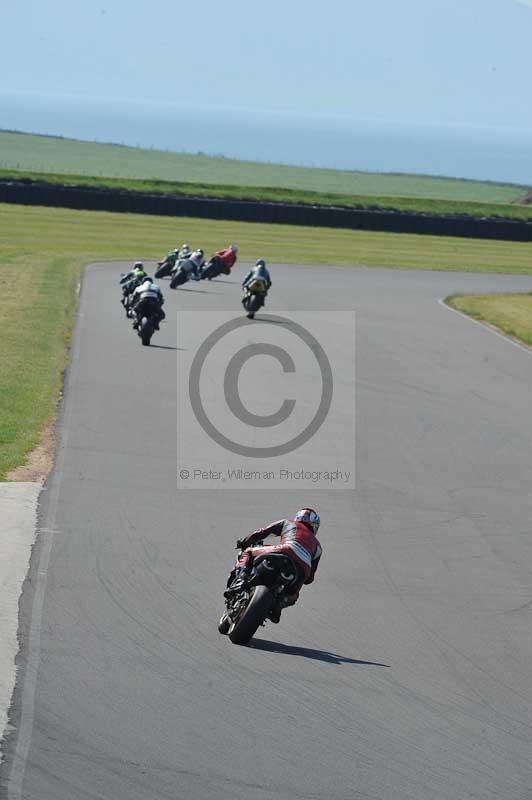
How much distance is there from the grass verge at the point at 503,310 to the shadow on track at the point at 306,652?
830 inches

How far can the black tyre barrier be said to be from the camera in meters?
58.6

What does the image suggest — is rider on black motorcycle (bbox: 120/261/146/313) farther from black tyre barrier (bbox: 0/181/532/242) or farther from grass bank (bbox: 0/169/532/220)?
grass bank (bbox: 0/169/532/220)

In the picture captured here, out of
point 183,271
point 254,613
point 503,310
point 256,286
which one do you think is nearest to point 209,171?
point 183,271

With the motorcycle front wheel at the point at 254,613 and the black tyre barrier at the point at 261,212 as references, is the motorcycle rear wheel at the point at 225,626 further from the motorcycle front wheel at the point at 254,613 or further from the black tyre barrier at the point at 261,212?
the black tyre barrier at the point at 261,212

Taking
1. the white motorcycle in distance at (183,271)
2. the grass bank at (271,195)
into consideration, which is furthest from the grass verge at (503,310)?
the grass bank at (271,195)

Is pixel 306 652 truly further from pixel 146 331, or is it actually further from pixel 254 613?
pixel 146 331

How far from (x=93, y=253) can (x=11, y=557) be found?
35421 millimetres

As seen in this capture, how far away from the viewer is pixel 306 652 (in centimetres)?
938

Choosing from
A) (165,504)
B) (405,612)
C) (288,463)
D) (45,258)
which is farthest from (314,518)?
(45,258)

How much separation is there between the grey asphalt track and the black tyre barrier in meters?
40.6

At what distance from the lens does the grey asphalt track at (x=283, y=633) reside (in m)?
7.30

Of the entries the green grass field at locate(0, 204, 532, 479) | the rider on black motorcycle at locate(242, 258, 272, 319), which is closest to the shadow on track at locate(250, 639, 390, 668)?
the green grass field at locate(0, 204, 532, 479)

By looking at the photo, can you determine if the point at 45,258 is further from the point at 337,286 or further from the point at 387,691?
the point at 387,691

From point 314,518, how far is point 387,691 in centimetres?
167
